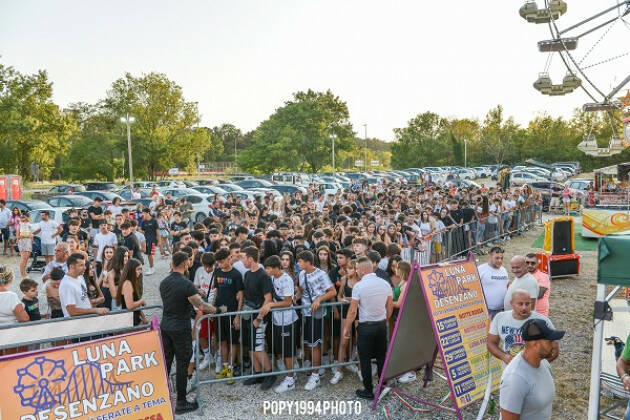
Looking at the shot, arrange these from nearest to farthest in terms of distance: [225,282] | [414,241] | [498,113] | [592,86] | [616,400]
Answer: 1. [616,400]
2. [225,282]
3. [414,241]
4. [592,86]
5. [498,113]

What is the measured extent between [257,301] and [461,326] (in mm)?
2487

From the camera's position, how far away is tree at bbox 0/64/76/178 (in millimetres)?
30703

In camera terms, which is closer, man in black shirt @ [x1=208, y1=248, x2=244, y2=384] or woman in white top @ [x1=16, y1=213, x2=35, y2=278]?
man in black shirt @ [x1=208, y1=248, x2=244, y2=384]

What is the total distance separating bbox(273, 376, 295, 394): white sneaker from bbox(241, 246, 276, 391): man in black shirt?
15cm

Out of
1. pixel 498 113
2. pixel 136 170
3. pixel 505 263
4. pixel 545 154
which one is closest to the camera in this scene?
pixel 505 263

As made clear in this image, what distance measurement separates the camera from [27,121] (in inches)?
1215

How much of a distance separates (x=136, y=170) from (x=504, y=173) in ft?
100

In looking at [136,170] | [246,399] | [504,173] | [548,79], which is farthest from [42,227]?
[136,170]

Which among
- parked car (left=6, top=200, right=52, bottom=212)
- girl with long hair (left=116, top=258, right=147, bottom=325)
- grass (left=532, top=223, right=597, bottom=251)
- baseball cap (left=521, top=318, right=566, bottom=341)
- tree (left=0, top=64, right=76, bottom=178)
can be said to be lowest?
grass (left=532, top=223, right=597, bottom=251)

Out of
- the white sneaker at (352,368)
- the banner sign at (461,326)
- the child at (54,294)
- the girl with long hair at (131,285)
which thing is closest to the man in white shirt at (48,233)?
the child at (54,294)

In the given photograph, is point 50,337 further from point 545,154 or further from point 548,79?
point 545,154

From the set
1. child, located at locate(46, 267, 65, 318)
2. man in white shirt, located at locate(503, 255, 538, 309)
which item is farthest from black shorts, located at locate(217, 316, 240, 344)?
man in white shirt, located at locate(503, 255, 538, 309)

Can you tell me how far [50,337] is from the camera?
4.70m

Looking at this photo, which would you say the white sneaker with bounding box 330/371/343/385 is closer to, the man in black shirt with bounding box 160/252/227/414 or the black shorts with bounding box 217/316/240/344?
the black shorts with bounding box 217/316/240/344
